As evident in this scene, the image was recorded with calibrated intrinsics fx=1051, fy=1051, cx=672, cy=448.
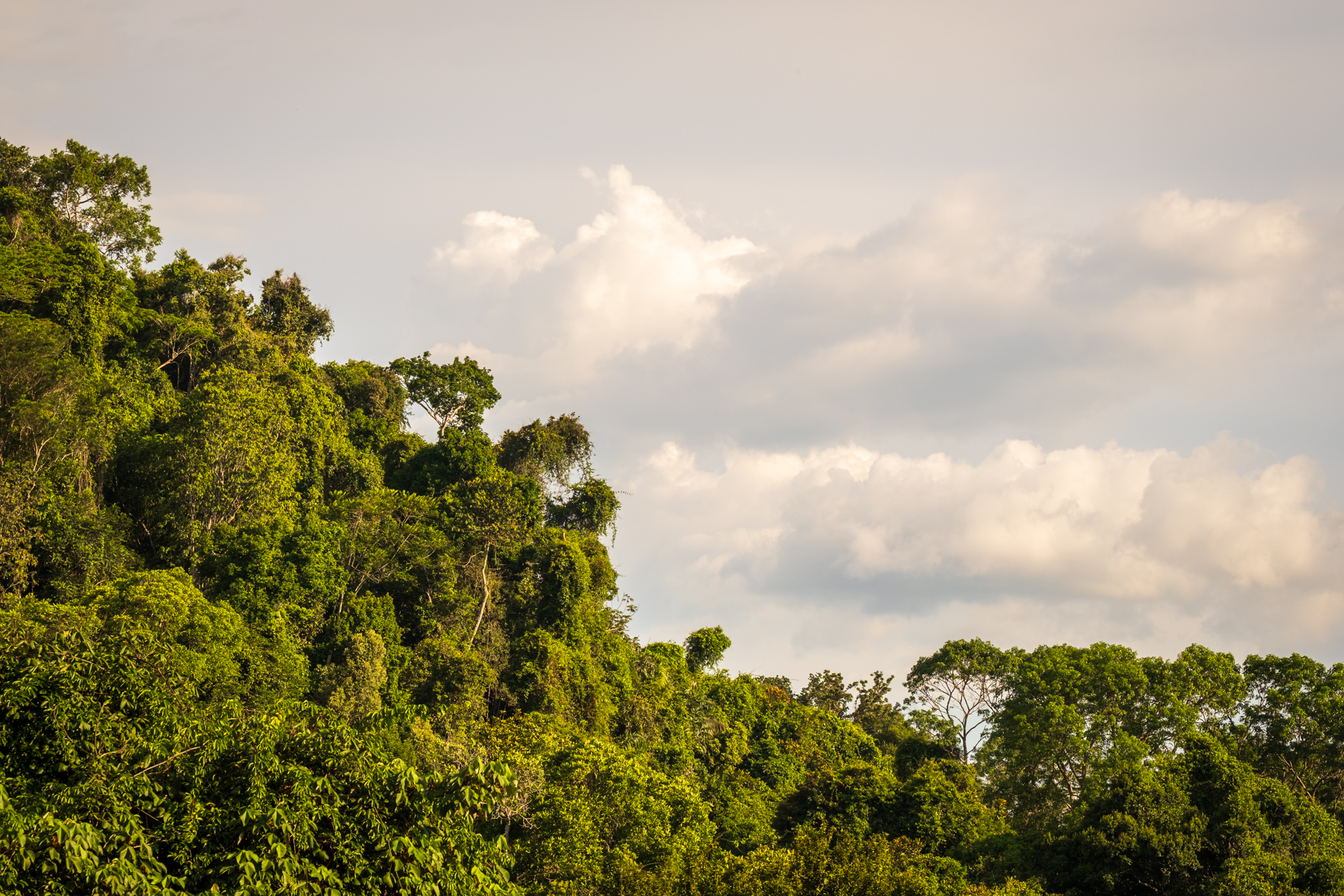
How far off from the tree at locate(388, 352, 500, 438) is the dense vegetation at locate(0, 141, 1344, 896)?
0.17 meters

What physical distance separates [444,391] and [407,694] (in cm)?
1896

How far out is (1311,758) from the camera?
3281cm

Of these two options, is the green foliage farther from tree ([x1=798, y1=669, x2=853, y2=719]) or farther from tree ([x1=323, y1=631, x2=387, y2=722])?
tree ([x1=798, y1=669, x2=853, y2=719])

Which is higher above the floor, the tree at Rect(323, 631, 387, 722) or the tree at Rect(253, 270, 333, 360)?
the tree at Rect(253, 270, 333, 360)

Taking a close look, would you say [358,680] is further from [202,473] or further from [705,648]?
[705,648]

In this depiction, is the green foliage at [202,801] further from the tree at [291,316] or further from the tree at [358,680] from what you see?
the tree at [291,316]

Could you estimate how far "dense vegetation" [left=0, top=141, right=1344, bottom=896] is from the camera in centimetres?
947

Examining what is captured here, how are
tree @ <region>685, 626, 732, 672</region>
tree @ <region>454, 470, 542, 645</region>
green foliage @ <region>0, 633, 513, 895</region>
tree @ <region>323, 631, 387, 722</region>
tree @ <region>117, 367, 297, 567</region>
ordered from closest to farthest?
green foliage @ <region>0, 633, 513, 895</region> < tree @ <region>323, 631, 387, 722</region> < tree @ <region>117, 367, 297, 567</region> < tree @ <region>454, 470, 542, 645</region> < tree @ <region>685, 626, 732, 672</region>

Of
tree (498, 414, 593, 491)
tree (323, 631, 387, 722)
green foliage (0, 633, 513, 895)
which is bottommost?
green foliage (0, 633, 513, 895)

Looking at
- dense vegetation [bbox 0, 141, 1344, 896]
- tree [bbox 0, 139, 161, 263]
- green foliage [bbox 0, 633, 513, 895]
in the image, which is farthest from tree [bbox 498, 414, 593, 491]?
green foliage [bbox 0, 633, 513, 895]

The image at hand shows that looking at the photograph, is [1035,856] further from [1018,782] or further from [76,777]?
[76,777]

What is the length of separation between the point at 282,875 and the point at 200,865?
3.55 feet

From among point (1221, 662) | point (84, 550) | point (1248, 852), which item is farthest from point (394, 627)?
point (1221, 662)

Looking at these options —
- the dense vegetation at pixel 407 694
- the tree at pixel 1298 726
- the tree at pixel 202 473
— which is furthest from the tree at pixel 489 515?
the tree at pixel 1298 726
